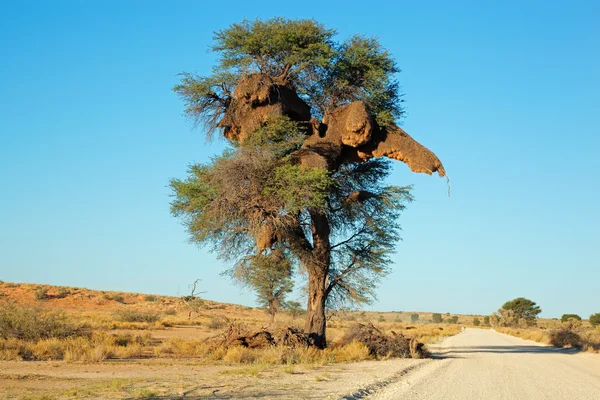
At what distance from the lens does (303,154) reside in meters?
21.0

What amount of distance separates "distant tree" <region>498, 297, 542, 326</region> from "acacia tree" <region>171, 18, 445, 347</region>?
79444mm

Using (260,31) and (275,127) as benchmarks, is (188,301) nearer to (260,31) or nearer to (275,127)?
(275,127)

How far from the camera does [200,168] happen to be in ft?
70.0

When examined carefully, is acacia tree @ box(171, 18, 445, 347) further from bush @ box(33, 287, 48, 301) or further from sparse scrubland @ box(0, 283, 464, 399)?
bush @ box(33, 287, 48, 301)

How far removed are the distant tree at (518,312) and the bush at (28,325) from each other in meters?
84.9

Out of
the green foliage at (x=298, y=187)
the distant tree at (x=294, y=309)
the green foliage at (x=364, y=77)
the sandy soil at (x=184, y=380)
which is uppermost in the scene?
the green foliage at (x=364, y=77)

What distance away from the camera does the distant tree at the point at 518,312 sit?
311 feet

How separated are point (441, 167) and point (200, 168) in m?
8.65

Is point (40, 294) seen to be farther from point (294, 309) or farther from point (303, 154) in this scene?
point (303, 154)

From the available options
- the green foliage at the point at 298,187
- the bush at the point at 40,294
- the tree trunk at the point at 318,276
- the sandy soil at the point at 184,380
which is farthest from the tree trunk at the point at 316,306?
the bush at the point at 40,294

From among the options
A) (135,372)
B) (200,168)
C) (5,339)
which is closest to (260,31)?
(200,168)

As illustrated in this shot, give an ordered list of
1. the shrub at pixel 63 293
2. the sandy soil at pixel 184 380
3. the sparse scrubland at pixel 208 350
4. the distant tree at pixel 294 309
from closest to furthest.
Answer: the sandy soil at pixel 184 380
the sparse scrubland at pixel 208 350
the distant tree at pixel 294 309
the shrub at pixel 63 293

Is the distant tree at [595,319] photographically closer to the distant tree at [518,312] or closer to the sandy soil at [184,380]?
the distant tree at [518,312]

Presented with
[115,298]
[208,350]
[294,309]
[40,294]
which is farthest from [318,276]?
[115,298]
